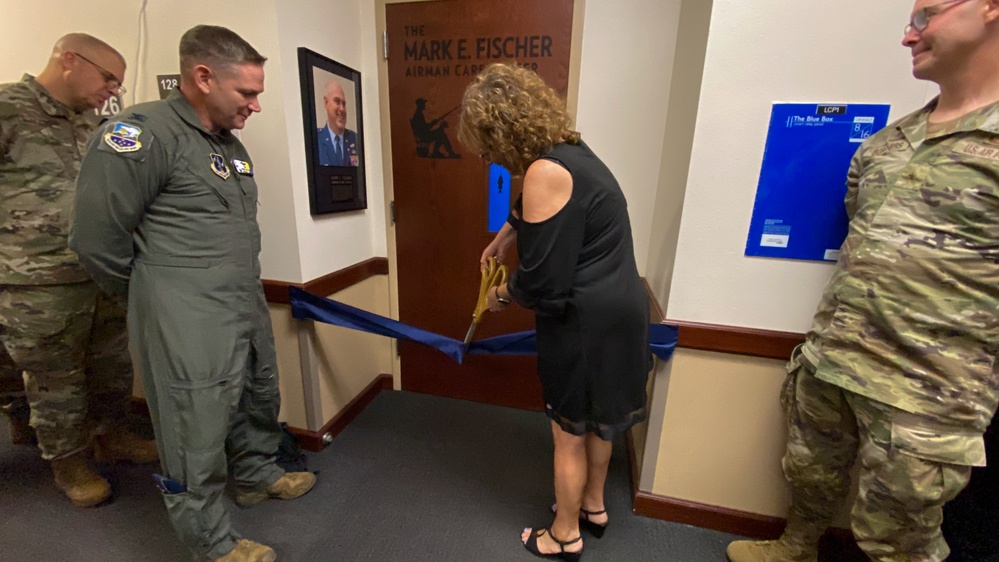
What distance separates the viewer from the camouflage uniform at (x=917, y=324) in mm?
978

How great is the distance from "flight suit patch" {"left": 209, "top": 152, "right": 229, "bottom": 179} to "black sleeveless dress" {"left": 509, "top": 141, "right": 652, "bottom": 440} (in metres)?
0.96

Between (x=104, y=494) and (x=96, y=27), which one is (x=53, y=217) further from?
(x=104, y=494)

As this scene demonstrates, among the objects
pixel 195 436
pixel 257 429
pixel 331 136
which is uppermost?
pixel 331 136

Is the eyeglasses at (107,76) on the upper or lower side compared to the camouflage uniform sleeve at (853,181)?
upper

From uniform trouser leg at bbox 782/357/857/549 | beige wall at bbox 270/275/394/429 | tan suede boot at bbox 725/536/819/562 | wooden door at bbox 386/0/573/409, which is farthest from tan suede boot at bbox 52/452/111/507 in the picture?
uniform trouser leg at bbox 782/357/857/549

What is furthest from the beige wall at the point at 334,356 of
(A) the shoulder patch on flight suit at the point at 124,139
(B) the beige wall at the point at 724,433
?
(B) the beige wall at the point at 724,433

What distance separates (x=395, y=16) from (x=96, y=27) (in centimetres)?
130

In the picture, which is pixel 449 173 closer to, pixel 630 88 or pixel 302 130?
pixel 302 130

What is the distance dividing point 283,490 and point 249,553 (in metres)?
0.35

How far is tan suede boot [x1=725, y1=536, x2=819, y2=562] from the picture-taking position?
146 centimetres

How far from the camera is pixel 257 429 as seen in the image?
173 cm

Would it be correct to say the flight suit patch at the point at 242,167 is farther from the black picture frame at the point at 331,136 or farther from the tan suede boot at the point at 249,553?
the tan suede boot at the point at 249,553

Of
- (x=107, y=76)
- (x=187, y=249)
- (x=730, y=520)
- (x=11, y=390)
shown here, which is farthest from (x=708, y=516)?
(x=11, y=390)

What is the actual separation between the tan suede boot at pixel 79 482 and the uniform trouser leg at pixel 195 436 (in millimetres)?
719
